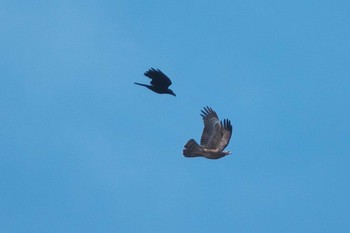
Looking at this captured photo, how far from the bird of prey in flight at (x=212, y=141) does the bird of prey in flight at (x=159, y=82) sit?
1.80m

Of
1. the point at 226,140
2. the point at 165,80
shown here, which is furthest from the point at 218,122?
the point at 165,80

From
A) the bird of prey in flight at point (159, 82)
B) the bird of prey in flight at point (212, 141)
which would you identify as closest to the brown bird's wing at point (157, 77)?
the bird of prey in flight at point (159, 82)

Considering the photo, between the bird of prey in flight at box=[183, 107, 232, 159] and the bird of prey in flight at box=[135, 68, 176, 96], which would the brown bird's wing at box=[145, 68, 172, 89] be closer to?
the bird of prey in flight at box=[135, 68, 176, 96]

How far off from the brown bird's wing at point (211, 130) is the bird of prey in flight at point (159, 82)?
1.79 meters

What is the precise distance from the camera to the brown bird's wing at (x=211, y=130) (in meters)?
28.8

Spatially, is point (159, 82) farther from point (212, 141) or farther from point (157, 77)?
point (212, 141)

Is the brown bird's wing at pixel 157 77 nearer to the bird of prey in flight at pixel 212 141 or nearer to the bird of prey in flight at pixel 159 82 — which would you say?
the bird of prey in flight at pixel 159 82

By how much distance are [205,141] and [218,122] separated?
33.8 inches

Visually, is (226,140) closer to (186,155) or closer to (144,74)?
(186,155)

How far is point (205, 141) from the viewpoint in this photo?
2894 cm

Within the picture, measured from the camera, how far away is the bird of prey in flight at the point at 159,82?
91.1ft

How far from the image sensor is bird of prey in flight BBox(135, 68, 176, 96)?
27781 millimetres

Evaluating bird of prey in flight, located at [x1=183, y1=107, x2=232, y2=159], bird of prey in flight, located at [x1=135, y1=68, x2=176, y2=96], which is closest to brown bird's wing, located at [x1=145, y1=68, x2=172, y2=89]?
bird of prey in flight, located at [x1=135, y1=68, x2=176, y2=96]

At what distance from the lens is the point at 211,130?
96.0ft
